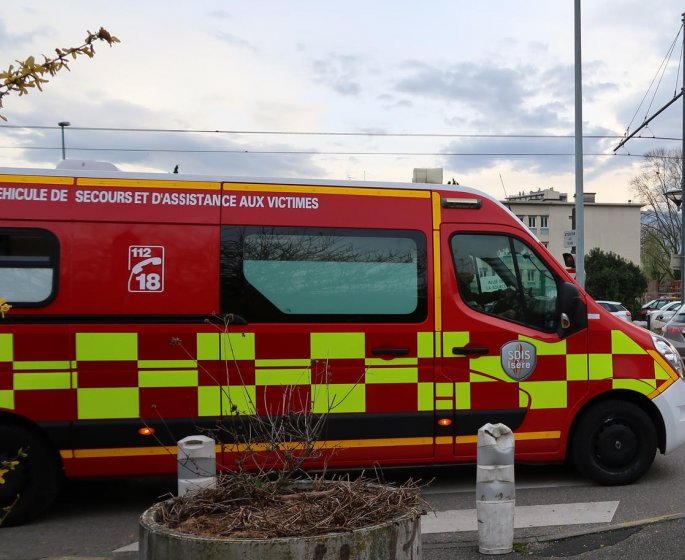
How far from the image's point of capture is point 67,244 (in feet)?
15.9

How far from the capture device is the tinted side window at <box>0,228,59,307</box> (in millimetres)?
4746

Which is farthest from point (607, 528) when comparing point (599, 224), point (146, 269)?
point (599, 224)

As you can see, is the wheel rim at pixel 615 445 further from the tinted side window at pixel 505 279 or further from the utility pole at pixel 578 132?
the utility pole at pixel 578 132

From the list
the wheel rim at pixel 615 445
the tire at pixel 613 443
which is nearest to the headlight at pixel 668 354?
the tire at pixel 613 443

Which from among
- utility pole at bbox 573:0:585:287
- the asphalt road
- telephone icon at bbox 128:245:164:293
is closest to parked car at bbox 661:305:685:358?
utility pole at bbox 573:0:585:287

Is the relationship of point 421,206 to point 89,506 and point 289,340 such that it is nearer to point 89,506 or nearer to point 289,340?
point 289,340

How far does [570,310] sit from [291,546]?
12.1 feet

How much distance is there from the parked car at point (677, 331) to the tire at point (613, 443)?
8473mm

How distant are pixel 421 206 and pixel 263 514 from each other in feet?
10.8

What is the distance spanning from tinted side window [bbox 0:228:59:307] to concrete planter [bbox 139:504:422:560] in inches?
110

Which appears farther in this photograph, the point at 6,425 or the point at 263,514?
the point at 6,425

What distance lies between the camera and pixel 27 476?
4777 mm

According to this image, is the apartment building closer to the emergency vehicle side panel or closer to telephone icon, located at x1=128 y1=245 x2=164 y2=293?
the emergency vehicle side panel

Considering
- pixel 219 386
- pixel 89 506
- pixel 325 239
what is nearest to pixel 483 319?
pixel 325 239
